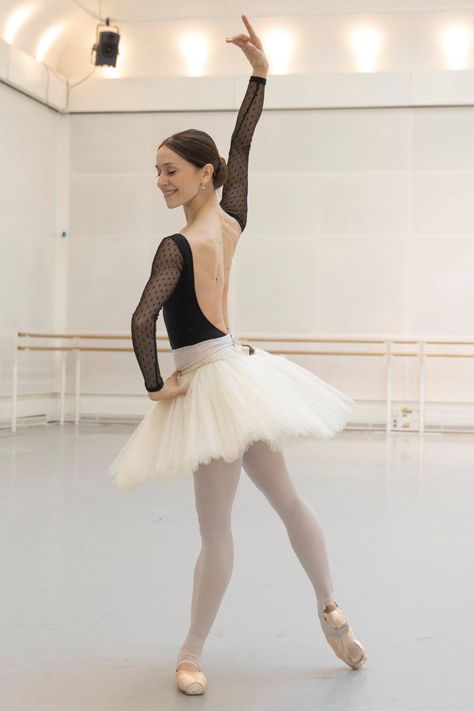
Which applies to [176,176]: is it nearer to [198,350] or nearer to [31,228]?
[198,350]

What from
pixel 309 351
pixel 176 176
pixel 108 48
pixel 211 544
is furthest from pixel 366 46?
pixel 211 544

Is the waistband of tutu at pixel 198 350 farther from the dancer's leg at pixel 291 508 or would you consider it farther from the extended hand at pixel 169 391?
the dancer's leg at pixel 291 508

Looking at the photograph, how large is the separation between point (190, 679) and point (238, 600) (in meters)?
0.84

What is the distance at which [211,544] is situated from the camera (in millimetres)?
2213

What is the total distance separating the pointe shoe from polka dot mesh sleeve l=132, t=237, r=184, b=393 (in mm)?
734

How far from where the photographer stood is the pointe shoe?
7.58 ft

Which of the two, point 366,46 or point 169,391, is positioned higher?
point 366,46

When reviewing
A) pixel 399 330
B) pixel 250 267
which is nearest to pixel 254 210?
pixel 250 267

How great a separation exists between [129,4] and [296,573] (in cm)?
832

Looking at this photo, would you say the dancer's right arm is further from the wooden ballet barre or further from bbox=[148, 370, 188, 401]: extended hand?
the wooden ballet barre

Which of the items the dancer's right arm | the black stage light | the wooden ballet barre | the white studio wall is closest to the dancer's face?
the dancer's right arm

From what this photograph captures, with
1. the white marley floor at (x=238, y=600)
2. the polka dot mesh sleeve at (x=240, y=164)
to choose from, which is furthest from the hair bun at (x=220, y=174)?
the white marley floor at (x=238, y=600)

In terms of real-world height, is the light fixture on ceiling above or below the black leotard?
above

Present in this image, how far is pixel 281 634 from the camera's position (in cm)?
262
